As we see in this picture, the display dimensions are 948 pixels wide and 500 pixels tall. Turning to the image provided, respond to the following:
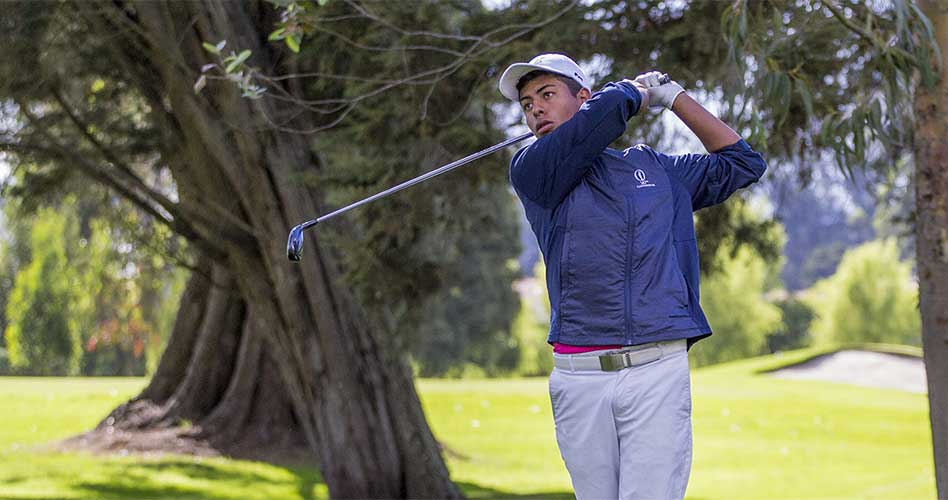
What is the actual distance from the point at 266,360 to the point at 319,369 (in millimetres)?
4848

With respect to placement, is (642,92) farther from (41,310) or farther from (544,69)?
(41,310)

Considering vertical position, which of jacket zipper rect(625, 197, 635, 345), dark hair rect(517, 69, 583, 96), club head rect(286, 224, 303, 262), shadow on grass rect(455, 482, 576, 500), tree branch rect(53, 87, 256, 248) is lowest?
shadow on grass rect(455, 482, 576, 500)

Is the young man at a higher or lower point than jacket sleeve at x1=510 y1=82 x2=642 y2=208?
lower

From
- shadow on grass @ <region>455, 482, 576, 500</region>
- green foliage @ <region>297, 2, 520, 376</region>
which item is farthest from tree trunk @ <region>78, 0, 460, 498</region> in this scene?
shadow on grass @ <region>455, 482, 576, 500</region>

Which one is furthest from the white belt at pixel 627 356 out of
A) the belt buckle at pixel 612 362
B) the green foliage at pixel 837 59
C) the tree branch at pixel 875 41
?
the tree branch at pixel 875 41

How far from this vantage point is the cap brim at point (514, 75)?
360 cm

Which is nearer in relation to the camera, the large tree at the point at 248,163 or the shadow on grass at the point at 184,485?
the large tree at the point at 248,163

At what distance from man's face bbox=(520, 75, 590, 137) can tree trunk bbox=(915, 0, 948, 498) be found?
2784 millimetres

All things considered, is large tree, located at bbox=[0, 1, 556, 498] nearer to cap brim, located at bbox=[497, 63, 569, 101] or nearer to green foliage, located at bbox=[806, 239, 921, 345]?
cap brim, located at bbox=[497, 63, 569, 101]

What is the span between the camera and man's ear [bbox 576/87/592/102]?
12.1 ft

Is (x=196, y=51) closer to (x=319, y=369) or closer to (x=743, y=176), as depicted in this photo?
(x=319, y=369)

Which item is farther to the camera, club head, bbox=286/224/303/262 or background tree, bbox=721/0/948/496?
background tree, bbox=721/0/948/496

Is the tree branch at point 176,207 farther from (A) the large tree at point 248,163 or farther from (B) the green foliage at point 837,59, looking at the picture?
(B) the green foliage at point 837,59

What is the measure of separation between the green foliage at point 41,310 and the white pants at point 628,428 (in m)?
31.9
